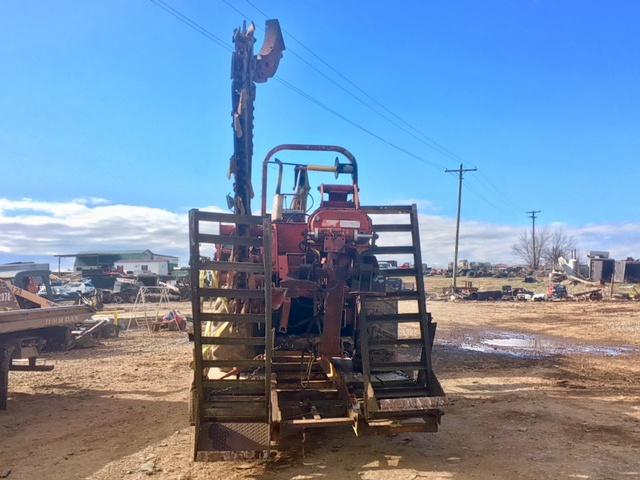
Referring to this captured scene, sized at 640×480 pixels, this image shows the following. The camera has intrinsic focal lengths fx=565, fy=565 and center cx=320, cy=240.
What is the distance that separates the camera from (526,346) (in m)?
14.0

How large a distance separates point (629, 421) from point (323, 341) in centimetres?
379

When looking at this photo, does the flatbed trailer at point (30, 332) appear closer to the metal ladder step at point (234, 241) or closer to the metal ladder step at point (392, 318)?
the metal ladder step at point (234, 241)

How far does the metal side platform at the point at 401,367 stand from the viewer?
Result: 16.5ft

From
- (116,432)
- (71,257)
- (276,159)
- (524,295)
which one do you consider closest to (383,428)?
(116,432)

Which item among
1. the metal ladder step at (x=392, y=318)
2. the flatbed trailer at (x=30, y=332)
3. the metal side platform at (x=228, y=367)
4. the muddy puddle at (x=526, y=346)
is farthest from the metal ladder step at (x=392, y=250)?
the muddy puddle at (x=526, y=346)

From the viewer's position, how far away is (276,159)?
794cm

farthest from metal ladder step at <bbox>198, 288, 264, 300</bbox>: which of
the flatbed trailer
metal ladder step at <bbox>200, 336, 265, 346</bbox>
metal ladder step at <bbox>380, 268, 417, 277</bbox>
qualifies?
the flatbed trailer

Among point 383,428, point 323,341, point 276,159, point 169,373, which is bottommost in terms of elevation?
point 169,373

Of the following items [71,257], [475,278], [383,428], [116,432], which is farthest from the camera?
[71,257]

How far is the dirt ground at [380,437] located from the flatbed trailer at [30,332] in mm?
522

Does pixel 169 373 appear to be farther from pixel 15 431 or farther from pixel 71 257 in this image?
pixel 71 257

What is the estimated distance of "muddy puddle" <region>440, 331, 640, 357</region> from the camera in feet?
42.0

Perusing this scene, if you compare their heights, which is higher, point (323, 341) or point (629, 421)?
point (323, 341)

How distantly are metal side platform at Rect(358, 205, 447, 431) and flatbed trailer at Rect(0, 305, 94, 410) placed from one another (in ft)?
15.2
